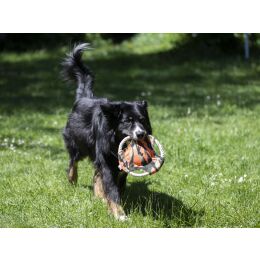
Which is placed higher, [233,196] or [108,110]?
[108,110]

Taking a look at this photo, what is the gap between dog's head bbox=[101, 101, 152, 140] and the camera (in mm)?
5184

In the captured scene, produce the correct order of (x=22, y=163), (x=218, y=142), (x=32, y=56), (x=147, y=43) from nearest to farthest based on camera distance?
(x=22, y=163) → (x=218, y=142) → (x=32, y=56) → (x=147, y=43)

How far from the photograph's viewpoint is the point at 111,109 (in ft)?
17.5

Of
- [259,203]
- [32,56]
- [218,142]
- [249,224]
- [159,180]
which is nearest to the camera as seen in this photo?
[249,224]

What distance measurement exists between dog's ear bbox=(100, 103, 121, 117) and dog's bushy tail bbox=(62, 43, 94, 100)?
162 cm

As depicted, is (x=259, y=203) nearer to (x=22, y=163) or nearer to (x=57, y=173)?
(x=57, y=173)

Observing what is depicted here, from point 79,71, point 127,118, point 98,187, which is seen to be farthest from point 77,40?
point 127,118

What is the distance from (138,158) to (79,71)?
2.49 metres

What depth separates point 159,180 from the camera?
653cm

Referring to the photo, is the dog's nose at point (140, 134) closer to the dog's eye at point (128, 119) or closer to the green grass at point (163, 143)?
the dog's eye at point (128, 119)

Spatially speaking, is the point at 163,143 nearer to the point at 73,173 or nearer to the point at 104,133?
the point at 73,173

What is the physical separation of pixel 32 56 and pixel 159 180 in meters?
12.7

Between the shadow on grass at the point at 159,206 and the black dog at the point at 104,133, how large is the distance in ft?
0.76

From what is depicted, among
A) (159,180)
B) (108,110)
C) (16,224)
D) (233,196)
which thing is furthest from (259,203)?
(16,224)
